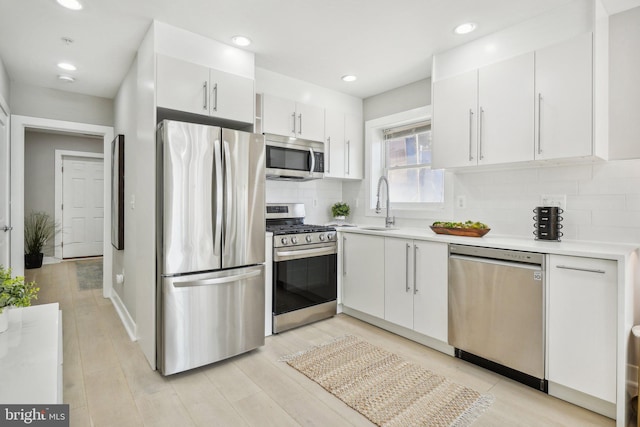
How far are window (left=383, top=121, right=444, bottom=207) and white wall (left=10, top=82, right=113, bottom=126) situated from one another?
11.2 ft

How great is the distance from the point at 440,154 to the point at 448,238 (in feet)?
2.46

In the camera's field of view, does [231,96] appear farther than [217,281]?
Yes

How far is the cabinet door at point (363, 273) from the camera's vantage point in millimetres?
3051

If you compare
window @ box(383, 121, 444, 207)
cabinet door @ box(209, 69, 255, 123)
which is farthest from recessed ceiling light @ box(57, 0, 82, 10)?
window @ box(383, 121, 444, 207)

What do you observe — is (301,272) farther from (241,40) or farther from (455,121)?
(241,40)

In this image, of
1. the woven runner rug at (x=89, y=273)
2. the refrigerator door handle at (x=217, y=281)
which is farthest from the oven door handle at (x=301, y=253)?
the woven runner rug at (x=89, y=273)

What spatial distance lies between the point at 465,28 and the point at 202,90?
6.61ft

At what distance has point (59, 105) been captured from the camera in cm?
369

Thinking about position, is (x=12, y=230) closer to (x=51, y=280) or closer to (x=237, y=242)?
(x=51, y=280)

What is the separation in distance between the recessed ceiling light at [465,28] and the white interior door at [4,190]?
3955 millimetres

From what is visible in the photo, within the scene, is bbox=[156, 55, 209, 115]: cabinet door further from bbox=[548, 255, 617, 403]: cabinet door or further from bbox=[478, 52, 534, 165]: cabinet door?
bbox=[548, 255, 617, 403]: cabinet door

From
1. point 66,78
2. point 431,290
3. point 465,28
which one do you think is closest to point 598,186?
point 431,290

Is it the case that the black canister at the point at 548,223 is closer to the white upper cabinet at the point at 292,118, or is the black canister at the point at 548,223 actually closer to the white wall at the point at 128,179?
the white upper cabinet at the point at 292,118

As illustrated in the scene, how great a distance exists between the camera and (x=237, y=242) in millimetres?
2510
